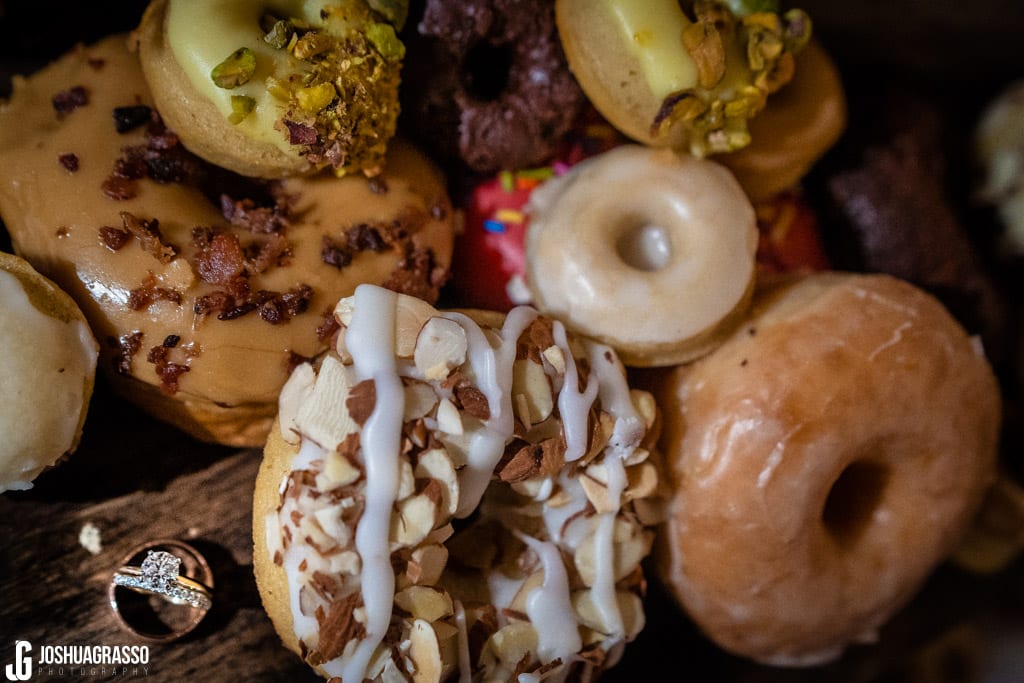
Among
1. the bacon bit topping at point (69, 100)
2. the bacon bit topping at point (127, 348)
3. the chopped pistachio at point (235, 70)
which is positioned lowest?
the bacon bit topping at point (127, 348)

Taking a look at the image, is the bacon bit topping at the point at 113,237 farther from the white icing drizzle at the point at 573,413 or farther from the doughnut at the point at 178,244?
A: the white icing drizzle at the point at 573,413

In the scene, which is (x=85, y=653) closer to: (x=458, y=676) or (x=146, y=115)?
(x=458, y=676)

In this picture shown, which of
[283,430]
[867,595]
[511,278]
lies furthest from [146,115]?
[867,595]

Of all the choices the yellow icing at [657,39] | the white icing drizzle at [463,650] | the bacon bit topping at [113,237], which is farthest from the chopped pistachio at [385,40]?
the white icing drizzle at [463,650]

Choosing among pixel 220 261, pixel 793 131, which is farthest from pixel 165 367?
pixel 793 131

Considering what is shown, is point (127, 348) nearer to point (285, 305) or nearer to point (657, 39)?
point (285, 305)
